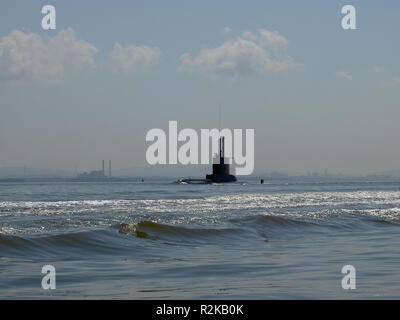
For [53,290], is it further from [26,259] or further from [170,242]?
[170,242]

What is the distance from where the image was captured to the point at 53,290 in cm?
1131

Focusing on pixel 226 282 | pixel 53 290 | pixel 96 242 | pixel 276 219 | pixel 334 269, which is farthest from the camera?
pixel 276 219

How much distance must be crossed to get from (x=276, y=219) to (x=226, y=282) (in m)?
16.5

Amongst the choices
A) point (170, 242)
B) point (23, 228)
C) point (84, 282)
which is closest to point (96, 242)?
point (170, 242)

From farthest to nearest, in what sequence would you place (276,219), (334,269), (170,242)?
(276,219) → (170,242) → (334,269)

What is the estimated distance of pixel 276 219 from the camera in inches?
1120

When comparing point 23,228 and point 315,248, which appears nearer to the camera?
point 315,248

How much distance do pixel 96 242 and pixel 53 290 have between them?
8254 millimetres

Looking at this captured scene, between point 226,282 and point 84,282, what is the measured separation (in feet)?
8.20
